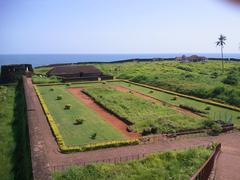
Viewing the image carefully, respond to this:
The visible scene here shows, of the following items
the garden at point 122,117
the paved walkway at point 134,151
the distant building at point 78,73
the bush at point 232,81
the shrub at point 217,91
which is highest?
the distant building at point 78,73

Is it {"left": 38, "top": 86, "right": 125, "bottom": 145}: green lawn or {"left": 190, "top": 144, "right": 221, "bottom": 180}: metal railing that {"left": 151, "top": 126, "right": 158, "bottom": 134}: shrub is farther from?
{"left": 190, "top": 144, "right": 221, "bottom": 180}: metal railing

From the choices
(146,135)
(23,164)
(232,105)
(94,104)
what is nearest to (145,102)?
(94,104)

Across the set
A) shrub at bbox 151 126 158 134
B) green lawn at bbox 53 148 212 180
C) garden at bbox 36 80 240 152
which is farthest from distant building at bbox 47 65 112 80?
green lawn at bbox 53 148 212 180

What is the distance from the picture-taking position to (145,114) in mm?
25188

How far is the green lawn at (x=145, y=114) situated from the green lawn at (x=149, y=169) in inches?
210

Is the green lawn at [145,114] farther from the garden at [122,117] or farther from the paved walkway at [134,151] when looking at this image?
the paved walkway at [134,151]

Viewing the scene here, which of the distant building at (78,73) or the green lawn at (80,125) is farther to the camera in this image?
the distant building at (78,73)

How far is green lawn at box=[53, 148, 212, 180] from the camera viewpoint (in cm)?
1299

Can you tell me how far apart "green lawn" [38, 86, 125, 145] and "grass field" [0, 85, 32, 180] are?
2526mm

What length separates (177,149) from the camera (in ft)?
56.3

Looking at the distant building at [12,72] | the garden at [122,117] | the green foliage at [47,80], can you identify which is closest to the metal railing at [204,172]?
the garden at [122,117]

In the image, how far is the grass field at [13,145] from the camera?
1499 cm

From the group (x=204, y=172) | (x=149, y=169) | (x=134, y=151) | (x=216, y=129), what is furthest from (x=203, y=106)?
(x=204, y=172)

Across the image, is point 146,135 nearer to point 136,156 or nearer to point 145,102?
point 136,156
